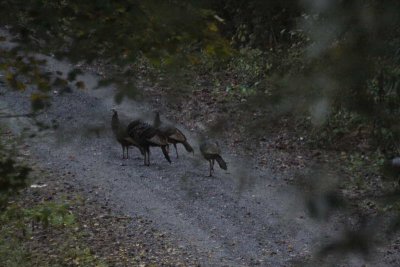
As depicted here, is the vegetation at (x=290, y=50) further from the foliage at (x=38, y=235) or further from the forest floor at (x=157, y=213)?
the foliage at (x=38, y=235)

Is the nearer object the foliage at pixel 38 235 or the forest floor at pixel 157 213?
the foliage at pixel 38 235

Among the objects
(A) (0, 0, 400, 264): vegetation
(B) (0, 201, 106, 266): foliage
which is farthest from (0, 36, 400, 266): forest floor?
(A) (0, 0, 400, 264): vegetation

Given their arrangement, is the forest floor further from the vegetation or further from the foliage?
the vegetation

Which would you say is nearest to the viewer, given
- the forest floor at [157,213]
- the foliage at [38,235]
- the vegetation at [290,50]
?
the vegetation at [290,50]

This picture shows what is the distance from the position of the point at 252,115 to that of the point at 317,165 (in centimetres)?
24

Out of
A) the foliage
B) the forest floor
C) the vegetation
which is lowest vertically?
the foliage

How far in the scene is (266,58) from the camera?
7.02 feet

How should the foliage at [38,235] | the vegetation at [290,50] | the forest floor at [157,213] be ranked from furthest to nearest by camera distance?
the forest floor at [157,213] → the foliage at [38,235] → the vegetation at [290,50]

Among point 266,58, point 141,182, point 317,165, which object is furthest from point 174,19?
point 141,182

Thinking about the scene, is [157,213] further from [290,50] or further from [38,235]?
[290,50]

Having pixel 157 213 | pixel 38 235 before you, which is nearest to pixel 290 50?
pixel 38 235

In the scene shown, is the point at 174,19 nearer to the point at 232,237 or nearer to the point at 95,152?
the point at 232,237

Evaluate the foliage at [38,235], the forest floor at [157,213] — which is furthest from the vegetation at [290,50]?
the foliage at [38,235]

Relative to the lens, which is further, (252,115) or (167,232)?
(167,232)
